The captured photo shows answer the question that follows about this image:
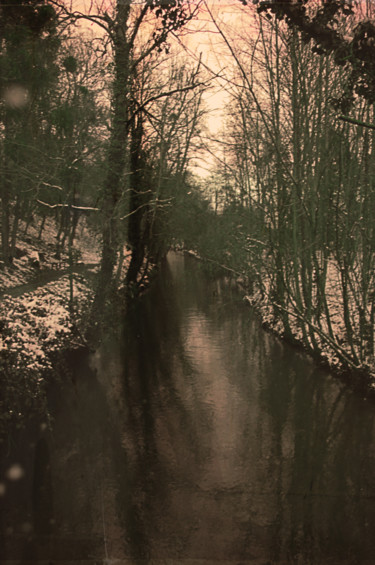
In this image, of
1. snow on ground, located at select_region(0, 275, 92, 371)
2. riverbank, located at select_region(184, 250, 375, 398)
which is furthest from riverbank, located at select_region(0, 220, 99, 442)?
riverbank, located at select_region(184, 250, 375, 398)

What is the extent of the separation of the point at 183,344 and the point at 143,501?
9435 millimetres

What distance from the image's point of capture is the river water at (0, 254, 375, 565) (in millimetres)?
5414

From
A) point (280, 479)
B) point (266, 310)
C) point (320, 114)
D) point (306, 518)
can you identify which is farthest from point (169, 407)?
point (266, 310)

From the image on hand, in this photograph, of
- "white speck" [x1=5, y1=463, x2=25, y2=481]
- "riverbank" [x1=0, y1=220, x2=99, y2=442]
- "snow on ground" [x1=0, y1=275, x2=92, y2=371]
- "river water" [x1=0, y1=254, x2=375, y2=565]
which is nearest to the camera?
"river water" [x1=0, y1=254, x2=375, y2=565]

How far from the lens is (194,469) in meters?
7.34

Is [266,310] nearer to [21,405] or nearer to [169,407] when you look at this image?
[169,407]

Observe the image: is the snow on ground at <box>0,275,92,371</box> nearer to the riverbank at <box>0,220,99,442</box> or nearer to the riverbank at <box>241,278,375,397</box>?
the riverbank at <box>0,220,99,442</box>

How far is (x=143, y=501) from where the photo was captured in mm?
6383

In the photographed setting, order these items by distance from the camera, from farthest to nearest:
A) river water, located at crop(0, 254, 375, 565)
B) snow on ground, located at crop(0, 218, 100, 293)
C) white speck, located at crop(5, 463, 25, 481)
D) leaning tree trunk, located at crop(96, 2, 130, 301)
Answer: snow on ground, located at crop(0, 218, 100, 293), leaning tree trunk, located at crop(96, 2, 130, 301), white speck, located at crop(5, 463, 25, 481), river water, located at crop(0, 254, 375, 565)

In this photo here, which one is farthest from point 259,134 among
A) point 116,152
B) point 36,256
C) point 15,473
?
point 36,256

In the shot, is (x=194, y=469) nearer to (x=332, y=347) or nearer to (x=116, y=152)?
(x=332, y=347)

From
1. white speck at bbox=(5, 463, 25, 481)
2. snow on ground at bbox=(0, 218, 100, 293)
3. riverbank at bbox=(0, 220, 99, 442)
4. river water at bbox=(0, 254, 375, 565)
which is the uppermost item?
snow on ground at bbox=(0, 218, 100, 293)

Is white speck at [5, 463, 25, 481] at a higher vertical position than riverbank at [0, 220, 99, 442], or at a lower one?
lower

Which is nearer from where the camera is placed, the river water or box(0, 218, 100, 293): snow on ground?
the river water
